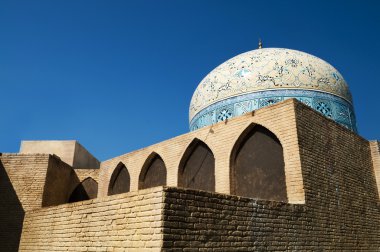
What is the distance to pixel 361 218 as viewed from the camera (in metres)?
7.08

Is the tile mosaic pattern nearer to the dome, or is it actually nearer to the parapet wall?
the dome

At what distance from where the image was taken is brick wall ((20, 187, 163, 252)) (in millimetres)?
3871

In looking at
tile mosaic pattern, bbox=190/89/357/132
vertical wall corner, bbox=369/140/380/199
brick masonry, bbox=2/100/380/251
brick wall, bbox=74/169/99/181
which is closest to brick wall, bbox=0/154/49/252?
brick wall, bbox=74/169/99/181

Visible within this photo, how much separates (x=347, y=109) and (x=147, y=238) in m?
8.41

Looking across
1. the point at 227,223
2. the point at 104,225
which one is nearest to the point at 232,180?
the point at 227,223

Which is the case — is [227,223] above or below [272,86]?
below

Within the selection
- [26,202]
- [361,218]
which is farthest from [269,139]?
[26,202]

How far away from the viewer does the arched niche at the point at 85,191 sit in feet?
38.4

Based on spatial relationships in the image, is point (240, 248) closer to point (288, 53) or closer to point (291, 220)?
point (291, 220)

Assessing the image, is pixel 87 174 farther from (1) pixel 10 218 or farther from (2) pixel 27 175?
(1) pixel 10 218

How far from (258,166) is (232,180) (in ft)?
2.15

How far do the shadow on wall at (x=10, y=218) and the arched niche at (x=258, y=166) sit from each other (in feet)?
20.9

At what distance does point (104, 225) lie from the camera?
454cm

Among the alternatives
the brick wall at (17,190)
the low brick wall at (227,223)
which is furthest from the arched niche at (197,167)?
the brick wall at (17,190)
